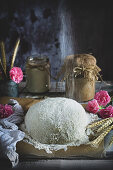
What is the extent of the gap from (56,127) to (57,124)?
0.04ft

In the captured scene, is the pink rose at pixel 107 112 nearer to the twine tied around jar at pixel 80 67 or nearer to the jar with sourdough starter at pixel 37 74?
the twine tied around jar at pixel 80 67

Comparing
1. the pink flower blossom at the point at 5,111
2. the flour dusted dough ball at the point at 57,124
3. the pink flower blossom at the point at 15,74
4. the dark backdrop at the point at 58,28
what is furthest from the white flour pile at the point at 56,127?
the dark backdrop at the point at 58,28

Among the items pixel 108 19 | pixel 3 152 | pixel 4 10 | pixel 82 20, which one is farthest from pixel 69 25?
pixel 3 152

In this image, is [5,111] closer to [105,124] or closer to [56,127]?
[56,127]

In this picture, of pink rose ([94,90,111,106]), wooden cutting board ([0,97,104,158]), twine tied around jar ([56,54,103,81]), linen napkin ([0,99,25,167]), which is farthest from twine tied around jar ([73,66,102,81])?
wooden cutting board ([0,97,104,158])

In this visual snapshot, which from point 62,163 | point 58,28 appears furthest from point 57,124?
point 58,28

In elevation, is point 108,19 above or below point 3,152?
above

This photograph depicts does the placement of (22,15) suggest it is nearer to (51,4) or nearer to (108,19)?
(51,4)

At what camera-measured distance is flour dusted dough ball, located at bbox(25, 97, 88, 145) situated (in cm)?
96

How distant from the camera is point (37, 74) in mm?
1427

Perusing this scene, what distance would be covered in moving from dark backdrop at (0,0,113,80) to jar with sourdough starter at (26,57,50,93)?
1.34 feet

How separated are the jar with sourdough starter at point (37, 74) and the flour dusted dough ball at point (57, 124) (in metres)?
0.42

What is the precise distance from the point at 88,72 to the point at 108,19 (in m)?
0.68

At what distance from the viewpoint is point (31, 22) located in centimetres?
182
